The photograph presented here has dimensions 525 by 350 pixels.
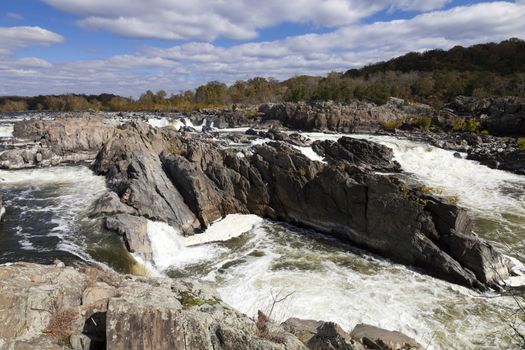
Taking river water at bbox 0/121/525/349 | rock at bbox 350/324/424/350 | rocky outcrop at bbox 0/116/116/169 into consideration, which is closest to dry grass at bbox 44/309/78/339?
rock at bbox 350/324/424/350

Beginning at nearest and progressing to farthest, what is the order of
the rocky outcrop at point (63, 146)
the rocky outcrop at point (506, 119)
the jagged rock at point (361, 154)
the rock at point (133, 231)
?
the rock at point (133, 231), the rocky outcrop at point (63, 146), the jagged rock at point (361, 154), the rocky outcrop at point (506, 119)

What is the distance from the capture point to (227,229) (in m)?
23.4

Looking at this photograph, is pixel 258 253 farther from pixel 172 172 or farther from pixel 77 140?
pixel 77 140

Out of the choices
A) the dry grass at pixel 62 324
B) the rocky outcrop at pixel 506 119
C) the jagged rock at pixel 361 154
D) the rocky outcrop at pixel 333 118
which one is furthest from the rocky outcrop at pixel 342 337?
the rocky outcrop at pixel 506 119

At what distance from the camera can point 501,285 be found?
697 inches

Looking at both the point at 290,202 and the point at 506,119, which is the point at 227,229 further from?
the point at 506,119

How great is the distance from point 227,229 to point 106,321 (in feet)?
53.3

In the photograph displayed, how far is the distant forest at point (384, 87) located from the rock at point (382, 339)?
76.9m

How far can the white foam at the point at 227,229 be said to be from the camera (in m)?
22.1

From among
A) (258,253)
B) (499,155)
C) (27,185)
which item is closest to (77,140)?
(27,185)

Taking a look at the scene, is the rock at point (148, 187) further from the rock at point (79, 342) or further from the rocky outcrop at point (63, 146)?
the rock at point (79, 342)

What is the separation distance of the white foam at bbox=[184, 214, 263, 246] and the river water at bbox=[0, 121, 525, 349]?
255 mm

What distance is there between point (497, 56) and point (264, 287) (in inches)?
5134

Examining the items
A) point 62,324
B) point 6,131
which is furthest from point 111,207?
point 6,131
